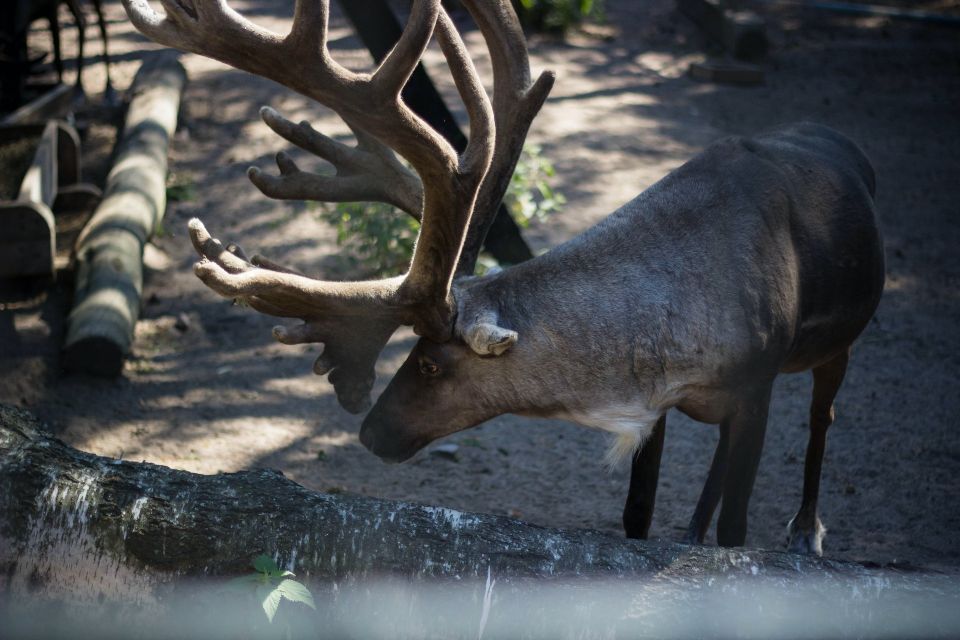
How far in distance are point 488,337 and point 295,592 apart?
3.84 feet

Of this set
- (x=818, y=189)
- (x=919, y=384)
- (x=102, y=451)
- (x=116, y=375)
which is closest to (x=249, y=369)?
(x=116, y=375)

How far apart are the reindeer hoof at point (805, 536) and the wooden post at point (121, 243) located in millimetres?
3326

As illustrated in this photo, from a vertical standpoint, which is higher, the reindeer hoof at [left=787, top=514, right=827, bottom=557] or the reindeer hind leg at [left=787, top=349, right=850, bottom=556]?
the reindeer hind leg at [left=787, top=349, right=850, bottom=556]

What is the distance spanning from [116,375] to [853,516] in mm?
3640

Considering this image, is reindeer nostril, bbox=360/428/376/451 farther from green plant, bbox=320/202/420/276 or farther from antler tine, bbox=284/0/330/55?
green plant, bbox=320/202/420/276

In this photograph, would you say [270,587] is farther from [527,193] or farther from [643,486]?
[527,193]

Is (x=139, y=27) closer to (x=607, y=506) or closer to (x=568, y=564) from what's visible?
(x=568, y=564)

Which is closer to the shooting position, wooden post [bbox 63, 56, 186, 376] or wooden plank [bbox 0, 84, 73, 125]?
wooden post [bbox 63, 56, 186, 376]

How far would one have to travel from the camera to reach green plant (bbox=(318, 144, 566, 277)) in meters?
5.87

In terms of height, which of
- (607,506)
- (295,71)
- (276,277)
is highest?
(295,71)

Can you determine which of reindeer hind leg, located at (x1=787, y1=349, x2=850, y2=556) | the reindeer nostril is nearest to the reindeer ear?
the reindeer nostril

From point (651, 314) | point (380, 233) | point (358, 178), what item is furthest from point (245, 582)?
point (380, 233)

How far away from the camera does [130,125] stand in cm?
743

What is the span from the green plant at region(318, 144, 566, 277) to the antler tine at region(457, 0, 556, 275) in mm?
2185
